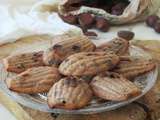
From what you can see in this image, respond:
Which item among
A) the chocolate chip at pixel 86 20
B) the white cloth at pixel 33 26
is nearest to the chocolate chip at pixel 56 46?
the white cloth at pixel 33 26

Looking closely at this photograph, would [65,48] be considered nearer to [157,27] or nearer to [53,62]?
[53,62]

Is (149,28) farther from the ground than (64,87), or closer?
closer

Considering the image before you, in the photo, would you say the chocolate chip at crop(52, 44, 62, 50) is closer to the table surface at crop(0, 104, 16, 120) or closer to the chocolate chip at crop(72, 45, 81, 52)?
the chocolate chip at crop(72, 45, 81, 52)

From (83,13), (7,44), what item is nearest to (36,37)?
(7,44)

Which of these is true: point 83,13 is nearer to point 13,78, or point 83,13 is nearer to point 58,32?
point 58,32

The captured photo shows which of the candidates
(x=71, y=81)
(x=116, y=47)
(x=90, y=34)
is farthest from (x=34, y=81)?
(x=90, y=34)

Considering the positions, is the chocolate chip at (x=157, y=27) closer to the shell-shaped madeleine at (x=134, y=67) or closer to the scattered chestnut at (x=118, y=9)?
the scattered chestnut at (x=118, y=9)
